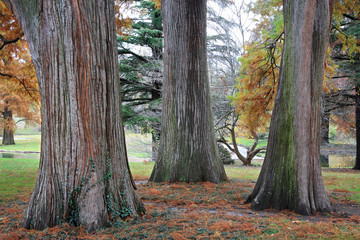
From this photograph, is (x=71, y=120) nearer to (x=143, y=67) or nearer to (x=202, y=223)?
(x=202, y=223)

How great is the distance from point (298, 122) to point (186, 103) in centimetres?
373

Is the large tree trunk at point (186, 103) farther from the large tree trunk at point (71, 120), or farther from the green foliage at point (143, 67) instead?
the green foliage at point (143, 67)

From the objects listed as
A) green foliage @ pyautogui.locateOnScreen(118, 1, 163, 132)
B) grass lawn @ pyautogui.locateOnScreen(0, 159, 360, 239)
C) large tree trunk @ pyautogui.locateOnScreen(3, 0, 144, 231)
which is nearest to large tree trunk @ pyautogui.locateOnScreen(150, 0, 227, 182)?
grass lawn @ pyautogui.locateOnScreen(0, 159, 360, 239)

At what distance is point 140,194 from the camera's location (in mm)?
6539

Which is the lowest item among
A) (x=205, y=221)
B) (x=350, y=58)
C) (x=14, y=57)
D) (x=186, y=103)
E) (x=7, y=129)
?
(x=205, y=221)

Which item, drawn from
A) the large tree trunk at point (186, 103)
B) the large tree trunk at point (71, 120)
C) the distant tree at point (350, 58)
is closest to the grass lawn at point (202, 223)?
the large tree trunk at point (71, 120)

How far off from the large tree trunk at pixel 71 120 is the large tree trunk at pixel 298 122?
2761 millimetres

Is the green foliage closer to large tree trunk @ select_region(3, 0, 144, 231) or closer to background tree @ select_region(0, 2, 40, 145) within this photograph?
background tree @ select_region(0, 2, 40, 145)

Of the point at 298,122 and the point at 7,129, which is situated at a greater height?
the point at 298,122

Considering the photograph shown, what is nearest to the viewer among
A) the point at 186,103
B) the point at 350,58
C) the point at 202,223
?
the point at 202,223

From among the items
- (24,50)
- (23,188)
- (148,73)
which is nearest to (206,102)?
(23,188)

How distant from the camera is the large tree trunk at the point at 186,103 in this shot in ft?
26.8

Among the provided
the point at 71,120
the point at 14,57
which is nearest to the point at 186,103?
the point at 71,120

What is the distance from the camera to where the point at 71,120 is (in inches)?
155
